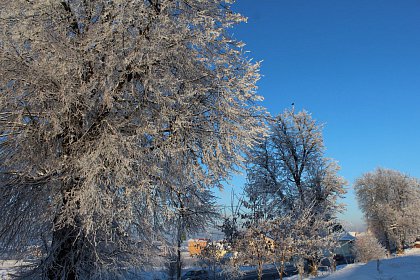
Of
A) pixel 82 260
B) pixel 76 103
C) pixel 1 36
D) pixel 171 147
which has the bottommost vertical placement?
pixel 82 260

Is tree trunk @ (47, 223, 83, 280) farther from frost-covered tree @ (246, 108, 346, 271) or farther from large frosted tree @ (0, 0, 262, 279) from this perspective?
frost-covered tree @ (246, 108, 346, 271)

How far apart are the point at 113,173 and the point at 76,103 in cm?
133

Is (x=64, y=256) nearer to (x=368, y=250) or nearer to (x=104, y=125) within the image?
(x=104, y=125)

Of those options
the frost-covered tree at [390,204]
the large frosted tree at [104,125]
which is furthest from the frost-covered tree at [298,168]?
the frost-covered tree at [390,204]

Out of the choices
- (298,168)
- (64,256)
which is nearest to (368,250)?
(298,168)

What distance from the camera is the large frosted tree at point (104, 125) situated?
5559mm

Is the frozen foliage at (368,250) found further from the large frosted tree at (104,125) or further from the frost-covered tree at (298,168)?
the large frosted tree at (104,125)

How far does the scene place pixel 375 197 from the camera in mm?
49812

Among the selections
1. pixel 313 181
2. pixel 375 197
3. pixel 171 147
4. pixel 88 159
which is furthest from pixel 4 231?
pixel 375 197

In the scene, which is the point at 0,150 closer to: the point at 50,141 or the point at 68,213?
the point at 50,141

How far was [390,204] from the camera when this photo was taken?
4822cm

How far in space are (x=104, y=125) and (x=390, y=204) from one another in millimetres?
51366

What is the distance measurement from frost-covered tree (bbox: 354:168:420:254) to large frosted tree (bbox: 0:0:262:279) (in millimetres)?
46903

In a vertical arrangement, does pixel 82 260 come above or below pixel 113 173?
below
